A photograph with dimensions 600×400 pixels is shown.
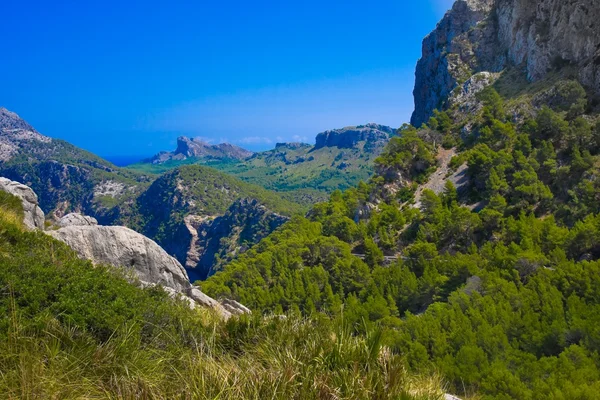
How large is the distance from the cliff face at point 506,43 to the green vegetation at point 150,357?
50130 mm

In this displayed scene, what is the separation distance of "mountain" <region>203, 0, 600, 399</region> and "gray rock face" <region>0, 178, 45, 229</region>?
1320cm

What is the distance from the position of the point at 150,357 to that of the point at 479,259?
102ft

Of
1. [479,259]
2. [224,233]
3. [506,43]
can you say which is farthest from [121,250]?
[224,233]

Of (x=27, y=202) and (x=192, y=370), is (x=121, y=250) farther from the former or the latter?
(x=192, y=370)

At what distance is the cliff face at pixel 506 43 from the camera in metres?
44.8

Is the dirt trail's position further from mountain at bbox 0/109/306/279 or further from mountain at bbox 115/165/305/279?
mountain at bbox 115/165/305/279

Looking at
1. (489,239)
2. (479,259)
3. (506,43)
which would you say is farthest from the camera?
(506,43)

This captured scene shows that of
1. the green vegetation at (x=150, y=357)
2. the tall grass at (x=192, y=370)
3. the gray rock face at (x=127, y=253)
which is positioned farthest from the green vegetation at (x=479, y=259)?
the gray rock face at (x=127, y=253)

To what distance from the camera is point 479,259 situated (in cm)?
3206

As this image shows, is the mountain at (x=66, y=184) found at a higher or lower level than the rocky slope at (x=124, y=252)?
higher

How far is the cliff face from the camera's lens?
44.8 meters

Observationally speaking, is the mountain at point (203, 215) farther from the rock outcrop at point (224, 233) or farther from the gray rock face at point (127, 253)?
the gray rock face at point (127, 253)

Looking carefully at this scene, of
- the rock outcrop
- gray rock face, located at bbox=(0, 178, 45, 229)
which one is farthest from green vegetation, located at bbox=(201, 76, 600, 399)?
the rock outcrop

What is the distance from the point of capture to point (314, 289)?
36.6 metres
